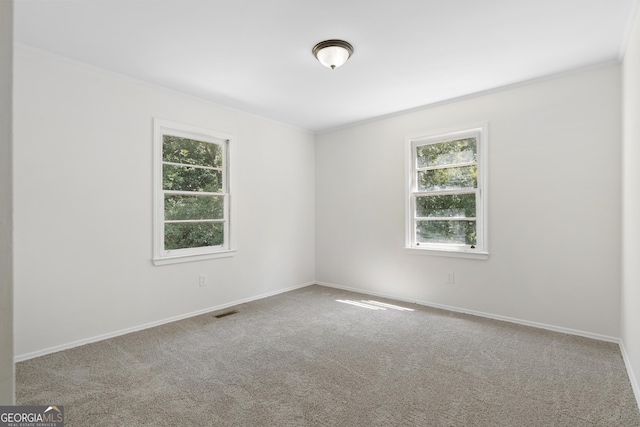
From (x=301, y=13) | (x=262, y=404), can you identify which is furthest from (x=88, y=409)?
(x=301, y=13)

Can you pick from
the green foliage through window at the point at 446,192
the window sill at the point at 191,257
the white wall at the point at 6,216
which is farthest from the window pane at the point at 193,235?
the white wall at the point at 6,216

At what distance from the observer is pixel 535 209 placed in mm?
3287

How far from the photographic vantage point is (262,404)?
6.53 ft

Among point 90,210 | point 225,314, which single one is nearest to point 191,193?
point 90,210

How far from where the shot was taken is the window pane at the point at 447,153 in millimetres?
3822

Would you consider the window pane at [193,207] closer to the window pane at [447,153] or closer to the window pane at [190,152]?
the window pane at [190,152]

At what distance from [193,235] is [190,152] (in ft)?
3.27

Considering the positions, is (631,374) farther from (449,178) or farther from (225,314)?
A: (225,314)

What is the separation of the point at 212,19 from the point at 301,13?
641 mm

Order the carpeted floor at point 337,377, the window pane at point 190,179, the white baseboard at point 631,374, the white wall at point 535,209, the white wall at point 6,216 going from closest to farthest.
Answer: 1. the white wall at point 6,216
2. the carpeted floor at point 337,377
3. the white baseboard at point 631,374
4. the white wall at point 535,209
5. the window pane at point 190,179

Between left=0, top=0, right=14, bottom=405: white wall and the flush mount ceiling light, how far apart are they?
7.51ft

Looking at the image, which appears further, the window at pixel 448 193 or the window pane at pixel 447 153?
the window pane at pixel 447 153

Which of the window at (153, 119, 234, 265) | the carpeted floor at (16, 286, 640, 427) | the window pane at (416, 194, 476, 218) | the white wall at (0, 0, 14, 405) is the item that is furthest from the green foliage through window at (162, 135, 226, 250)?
the white wall at (0, 0, 14, 405)

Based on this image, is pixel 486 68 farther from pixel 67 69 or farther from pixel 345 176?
A: pixel 67 69
